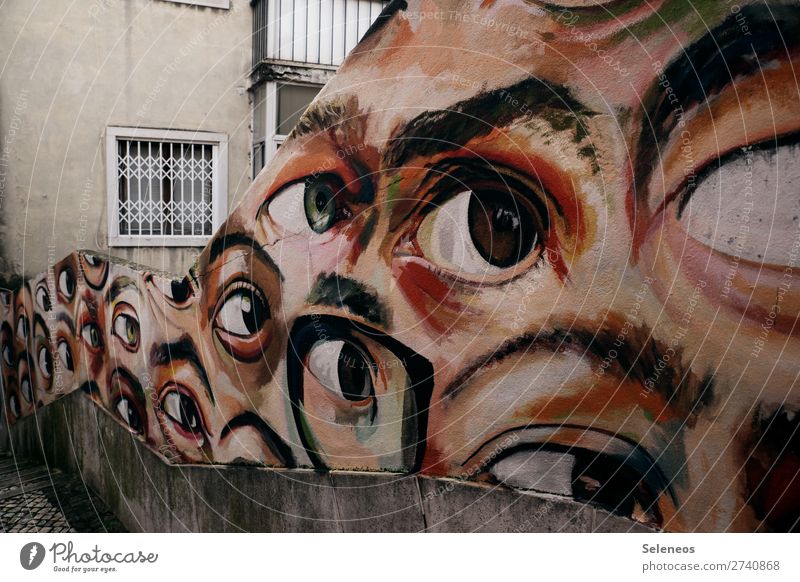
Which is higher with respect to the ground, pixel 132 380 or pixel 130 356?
pixel 130 356

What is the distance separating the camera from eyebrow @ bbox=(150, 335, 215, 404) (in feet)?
12.3

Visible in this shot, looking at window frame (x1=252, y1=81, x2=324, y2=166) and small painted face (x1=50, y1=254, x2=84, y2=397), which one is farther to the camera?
window frame (x1=252, y1=81, x2=324, y2=166)

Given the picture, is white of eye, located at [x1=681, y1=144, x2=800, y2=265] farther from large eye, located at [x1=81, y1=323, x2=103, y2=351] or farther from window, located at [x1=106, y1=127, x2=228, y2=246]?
window, located at [x1=106, y1=127, x2=228, y2=246]

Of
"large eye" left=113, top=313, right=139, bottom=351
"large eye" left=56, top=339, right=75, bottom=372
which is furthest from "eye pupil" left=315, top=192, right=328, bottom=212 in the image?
"large eye" left=56, top=339, right=75, bottom=372

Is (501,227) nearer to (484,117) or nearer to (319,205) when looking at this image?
(484,117)

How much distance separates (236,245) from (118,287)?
4.91 ft

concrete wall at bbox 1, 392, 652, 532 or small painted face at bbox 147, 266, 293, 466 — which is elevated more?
small painted face at bbox 147, 266, 293, 466

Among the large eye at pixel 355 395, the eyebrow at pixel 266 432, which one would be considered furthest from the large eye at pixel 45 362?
the large eye at pixel 355 395

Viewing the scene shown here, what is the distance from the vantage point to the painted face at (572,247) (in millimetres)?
2385

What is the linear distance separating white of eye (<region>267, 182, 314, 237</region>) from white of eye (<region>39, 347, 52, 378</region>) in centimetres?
348

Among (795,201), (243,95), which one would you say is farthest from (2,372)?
(795,201)

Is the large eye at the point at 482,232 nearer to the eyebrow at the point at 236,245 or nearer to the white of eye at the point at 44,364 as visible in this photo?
the eyebrow at the point at 236,245

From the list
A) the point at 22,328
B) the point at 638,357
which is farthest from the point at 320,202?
the point at 22,328

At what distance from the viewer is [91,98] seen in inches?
237
